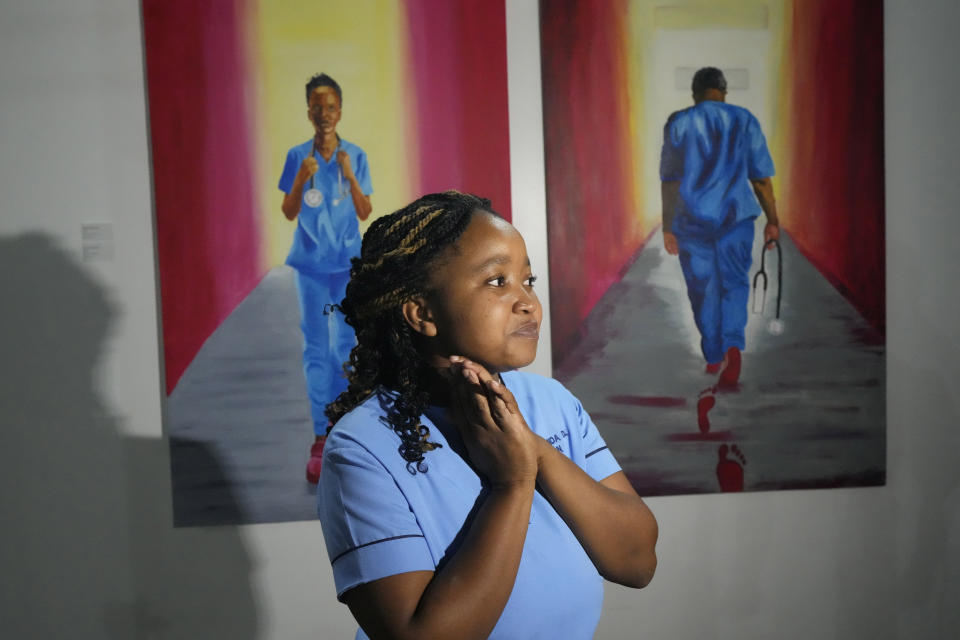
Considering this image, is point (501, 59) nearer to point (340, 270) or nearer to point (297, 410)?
point (340, 270)

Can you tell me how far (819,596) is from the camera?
2201mm

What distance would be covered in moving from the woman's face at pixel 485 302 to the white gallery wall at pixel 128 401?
1047mm

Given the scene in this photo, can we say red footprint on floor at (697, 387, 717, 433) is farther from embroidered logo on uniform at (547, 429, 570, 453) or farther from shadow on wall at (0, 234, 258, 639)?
shadow on wall at (0, 234, 258, 639)

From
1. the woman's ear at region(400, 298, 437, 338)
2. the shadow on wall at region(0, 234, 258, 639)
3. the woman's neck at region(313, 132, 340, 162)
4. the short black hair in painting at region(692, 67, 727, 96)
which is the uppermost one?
the short black hair in painting at region(692, 67, 727, 96)

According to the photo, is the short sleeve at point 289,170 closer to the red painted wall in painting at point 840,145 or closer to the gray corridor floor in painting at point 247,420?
the gray corridor floor in painting at point 247,420

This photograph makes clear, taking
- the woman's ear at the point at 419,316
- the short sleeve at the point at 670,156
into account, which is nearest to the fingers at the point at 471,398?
the woman's ear at the point at 419,316

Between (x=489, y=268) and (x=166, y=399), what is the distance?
140cm

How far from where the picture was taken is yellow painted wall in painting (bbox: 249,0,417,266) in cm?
203

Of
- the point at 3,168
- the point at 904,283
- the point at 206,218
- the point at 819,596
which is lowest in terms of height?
the point at 819,596

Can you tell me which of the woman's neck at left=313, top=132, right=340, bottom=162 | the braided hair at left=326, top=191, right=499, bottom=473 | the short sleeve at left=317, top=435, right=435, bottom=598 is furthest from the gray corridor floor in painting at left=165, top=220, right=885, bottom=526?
the short sleeve at left=317, top=435, right=435, bottom=598

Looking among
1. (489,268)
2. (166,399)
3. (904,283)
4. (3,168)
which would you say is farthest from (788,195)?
(3,168)

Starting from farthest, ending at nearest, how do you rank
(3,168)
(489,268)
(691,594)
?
(691,594), (3,168), (489,268)

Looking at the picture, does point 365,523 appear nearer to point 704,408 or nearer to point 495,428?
point 495,428

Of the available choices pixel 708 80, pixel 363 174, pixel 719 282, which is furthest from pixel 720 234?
pixel 363 174
